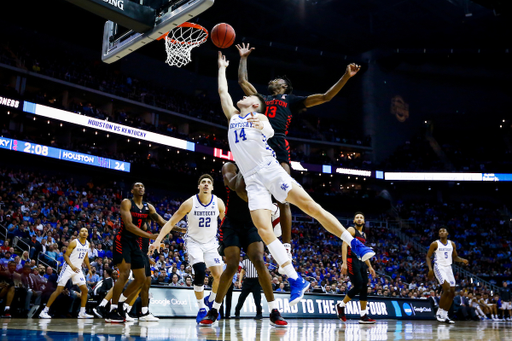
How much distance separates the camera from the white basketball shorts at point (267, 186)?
490cm

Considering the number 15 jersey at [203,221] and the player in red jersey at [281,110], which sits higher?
the player in red jersey at [281,110]

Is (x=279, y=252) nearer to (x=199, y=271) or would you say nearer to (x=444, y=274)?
(x=199, y=271)

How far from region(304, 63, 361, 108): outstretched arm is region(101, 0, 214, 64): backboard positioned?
A: 213cm

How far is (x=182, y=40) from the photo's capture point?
1123 centimetres

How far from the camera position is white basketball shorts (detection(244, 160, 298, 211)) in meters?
4.90

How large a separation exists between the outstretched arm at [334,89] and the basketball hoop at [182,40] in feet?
15.0

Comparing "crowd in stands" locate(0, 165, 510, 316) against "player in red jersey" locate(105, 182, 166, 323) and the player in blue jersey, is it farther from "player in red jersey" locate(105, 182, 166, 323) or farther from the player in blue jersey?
the player in blue jersey

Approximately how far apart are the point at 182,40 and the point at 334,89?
6.13 meters

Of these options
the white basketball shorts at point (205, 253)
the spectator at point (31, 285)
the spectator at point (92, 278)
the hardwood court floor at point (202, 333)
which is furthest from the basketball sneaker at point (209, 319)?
the spectator at point (92, 278)

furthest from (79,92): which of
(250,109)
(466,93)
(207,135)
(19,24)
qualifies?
(466,93)

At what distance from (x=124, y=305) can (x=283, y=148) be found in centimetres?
385

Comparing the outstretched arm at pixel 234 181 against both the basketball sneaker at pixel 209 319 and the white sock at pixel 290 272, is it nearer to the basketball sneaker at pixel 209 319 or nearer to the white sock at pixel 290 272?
the white sock at pixel 290 272

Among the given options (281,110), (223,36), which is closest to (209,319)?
(281,110)

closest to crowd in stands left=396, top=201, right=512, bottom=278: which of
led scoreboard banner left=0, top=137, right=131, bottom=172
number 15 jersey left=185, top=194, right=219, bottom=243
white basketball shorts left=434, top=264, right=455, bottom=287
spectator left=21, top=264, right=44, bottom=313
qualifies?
white basketball shorts left=434, top=264, right=455, bottom=287
